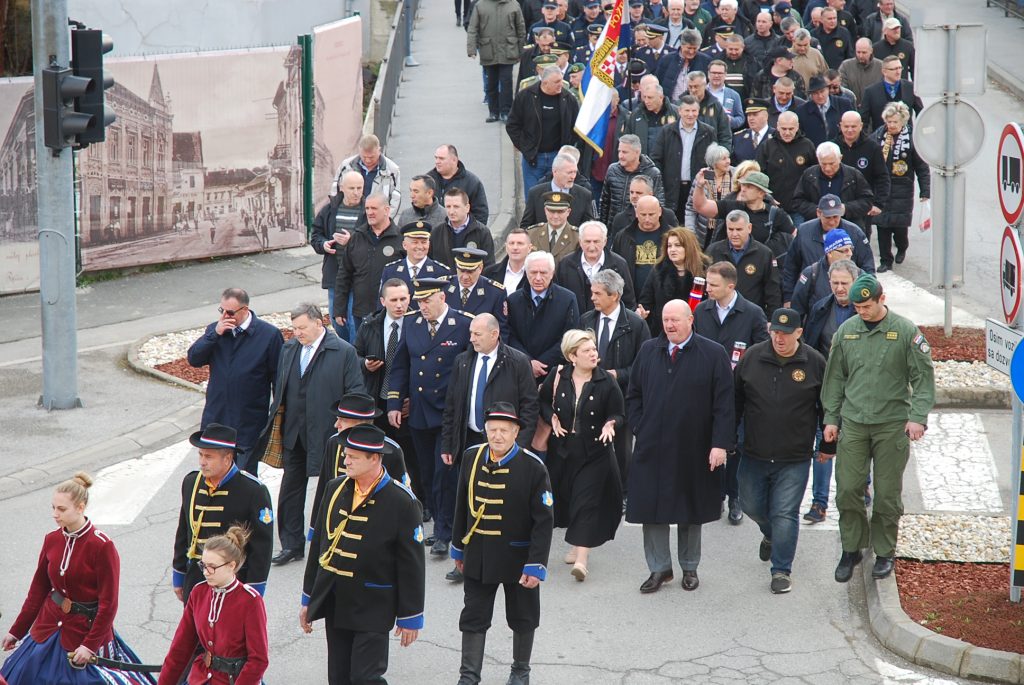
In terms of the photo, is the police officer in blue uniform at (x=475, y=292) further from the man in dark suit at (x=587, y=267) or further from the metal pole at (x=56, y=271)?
the metal pole at (x=56, y=271)

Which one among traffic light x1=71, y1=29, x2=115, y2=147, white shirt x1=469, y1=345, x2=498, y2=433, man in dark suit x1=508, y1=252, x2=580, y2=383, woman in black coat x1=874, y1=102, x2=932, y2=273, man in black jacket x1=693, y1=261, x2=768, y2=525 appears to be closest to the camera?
white shirt x1=469, y1=345, x2=498, y2=433

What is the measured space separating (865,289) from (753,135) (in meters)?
6.73

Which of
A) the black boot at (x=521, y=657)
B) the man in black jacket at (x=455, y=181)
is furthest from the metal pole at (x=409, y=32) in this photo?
the black boot at (x=521, y=657)

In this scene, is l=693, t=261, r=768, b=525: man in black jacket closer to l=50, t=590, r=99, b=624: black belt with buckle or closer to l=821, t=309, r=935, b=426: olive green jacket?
l=821, t=309, r=935, b=426: olive green jacket

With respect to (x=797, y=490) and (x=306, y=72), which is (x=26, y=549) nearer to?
(x=797, y=490)

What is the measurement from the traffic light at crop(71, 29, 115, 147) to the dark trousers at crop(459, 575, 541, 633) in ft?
23.3

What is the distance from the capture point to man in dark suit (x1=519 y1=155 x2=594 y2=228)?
14727mm

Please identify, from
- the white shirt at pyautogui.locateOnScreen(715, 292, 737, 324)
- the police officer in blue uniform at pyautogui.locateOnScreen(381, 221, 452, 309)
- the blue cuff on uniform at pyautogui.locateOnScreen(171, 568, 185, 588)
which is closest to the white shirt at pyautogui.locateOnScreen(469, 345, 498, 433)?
the police officer in blue uniform at pyautogui.locateOnScreen(381, 221, 452, 309)

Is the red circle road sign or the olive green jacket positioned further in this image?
the olive green jacket

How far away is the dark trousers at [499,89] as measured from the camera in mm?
23156

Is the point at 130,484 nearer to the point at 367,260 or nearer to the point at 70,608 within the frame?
the point at 367,260

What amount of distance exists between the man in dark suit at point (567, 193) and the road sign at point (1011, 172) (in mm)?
5510

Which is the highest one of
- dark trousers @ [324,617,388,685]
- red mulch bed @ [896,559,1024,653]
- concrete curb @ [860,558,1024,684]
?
dark trousers @ [324,617,388,685]

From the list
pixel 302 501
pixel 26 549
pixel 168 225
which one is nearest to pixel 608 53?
pixel 168 225
